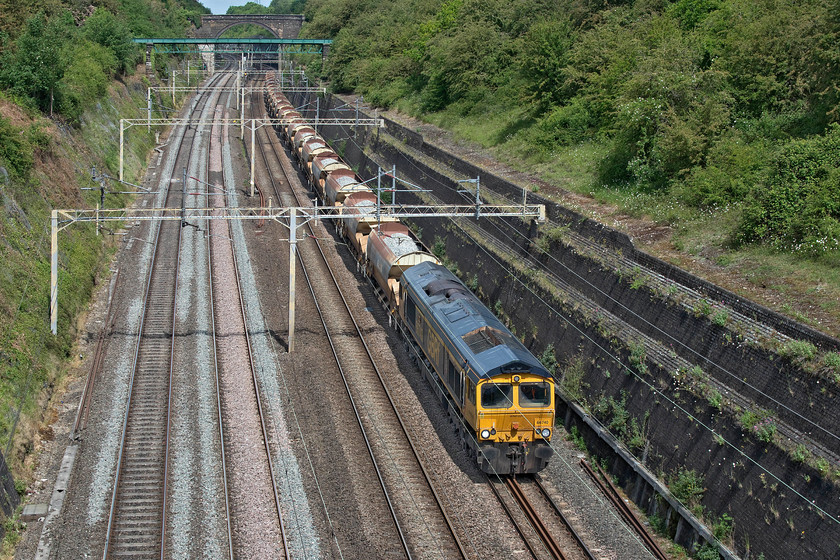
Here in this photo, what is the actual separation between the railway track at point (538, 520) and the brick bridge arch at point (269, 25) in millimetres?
126588

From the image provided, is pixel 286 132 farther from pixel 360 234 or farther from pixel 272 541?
pixel 272 541

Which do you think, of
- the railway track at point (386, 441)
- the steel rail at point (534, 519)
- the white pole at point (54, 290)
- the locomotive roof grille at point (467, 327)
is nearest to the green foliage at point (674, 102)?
the locomotive roof grille at point (467, 327)

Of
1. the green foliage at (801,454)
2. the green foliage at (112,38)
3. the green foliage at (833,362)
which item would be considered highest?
the green foliage at (112,38)

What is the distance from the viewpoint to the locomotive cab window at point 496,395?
728 inches

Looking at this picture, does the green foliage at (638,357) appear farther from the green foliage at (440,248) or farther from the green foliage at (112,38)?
the green foliage at (112,38)

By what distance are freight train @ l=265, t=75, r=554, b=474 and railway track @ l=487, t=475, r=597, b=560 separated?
0.43m

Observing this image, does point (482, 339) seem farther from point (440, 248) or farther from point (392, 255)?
point (440, 248)

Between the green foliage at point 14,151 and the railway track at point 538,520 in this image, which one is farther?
the green foliage at point 14,151

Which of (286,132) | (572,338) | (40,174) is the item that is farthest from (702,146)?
(286,132)

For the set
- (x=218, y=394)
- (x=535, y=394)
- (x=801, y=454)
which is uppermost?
(x=801, y=454)

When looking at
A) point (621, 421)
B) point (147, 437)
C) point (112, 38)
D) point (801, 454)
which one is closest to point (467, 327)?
point (621, 421)

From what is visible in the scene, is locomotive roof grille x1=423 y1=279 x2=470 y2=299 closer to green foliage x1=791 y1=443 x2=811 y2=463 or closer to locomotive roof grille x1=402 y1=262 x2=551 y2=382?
locomotive roof grille x1=402 y1=262 x2=551 y2=382

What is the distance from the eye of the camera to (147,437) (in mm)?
20531

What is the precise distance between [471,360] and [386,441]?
3.67 metres
